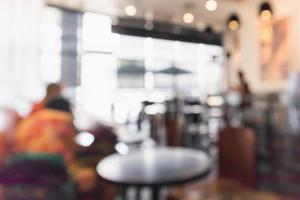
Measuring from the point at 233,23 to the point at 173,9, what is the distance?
361 millimetres

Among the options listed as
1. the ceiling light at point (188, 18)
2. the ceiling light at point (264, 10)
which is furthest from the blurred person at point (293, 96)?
the ceiling light at point (188, 18)

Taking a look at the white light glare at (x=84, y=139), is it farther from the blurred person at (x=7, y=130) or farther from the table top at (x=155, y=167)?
the blurred person at (x=7, y=130)

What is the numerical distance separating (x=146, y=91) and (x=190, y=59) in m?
0.29

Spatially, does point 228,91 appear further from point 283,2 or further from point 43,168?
point 43,168

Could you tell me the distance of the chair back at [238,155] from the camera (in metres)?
2.00

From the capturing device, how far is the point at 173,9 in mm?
→ 1605

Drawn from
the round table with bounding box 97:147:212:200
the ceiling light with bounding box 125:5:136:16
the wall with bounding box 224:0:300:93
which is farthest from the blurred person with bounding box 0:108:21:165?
the wall with bounding box 224:0:300:93

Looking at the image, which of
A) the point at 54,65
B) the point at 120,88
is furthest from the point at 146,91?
the point at 54,65

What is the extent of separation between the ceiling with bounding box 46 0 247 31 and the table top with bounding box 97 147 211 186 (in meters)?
0.76

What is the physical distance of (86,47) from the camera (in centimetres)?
144

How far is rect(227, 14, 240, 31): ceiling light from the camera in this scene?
1648mm

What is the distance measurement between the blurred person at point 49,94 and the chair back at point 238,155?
1149mm

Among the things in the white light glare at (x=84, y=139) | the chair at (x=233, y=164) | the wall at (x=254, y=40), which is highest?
the wall at (x=254, y=40)

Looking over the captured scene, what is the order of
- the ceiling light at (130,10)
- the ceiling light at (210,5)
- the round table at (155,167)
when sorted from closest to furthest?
the round table at (155,167), the ceiling light at (130,10), the ceiling light at (210,5)
